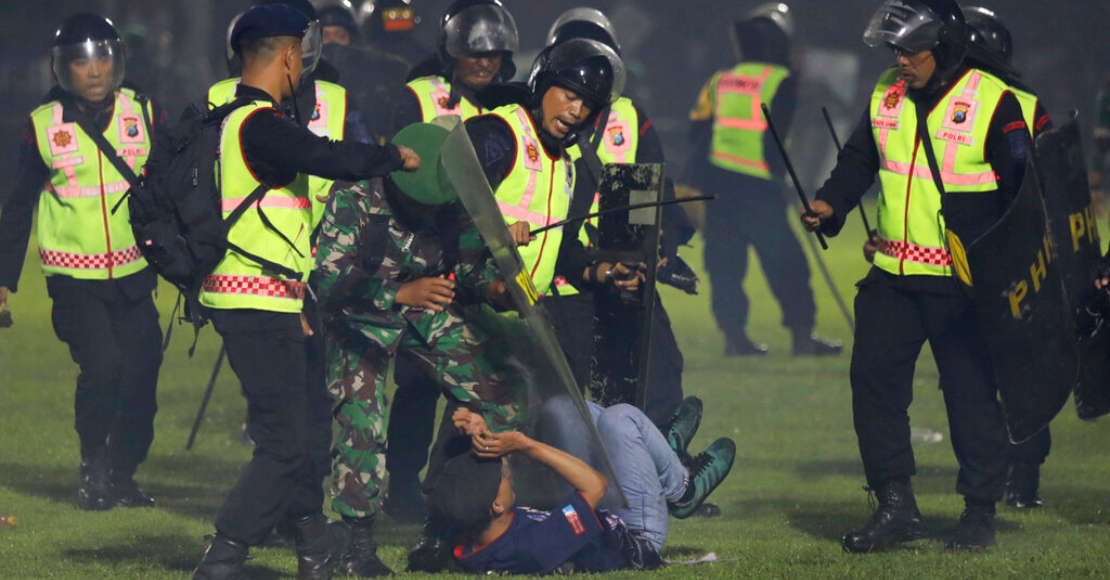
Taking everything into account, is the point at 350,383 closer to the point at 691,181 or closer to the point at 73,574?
the point at 73,574

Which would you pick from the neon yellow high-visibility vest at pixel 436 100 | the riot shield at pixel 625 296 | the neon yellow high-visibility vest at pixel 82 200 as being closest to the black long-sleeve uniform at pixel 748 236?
the neon yellow high-visibility vest at pixel 436 100

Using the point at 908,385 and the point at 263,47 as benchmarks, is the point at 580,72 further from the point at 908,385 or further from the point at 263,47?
the point at 908,385

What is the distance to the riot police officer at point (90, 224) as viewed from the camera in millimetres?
7910

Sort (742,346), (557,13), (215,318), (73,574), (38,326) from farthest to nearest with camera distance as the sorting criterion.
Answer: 1. (557,13)
2. (38,326)
3. (742,346)
4. (73,574)
5. (215,318)

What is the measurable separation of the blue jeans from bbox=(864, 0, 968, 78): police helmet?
65.6 inches

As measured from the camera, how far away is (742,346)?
13.5 metres

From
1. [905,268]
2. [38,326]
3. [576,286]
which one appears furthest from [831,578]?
[38,326]

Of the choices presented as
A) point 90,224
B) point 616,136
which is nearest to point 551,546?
point 616,136

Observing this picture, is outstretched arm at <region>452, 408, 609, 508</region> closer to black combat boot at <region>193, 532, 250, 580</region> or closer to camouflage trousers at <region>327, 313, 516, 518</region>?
camouflage trousers at <region>327, 313, 516, 518</region>

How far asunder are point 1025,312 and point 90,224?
4026mm

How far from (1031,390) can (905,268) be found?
628 mm

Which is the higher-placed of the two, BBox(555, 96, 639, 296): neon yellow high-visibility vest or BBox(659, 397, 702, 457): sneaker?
BBox(555, 96, 639, 296): neon yellow high-visibility vest

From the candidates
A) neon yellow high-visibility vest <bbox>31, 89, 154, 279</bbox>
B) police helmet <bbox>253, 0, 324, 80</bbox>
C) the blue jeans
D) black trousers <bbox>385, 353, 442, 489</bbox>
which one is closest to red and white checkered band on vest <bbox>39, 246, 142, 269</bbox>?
neon yellow high-visibility vest <bbox>31, 89, 154, 279</bbox>

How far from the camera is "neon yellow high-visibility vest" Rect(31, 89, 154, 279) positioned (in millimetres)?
7902
